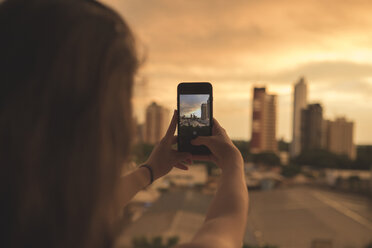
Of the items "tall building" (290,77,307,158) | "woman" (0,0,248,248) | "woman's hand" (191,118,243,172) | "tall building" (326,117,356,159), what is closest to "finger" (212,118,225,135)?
"woman's hand" (191,118,243,172)

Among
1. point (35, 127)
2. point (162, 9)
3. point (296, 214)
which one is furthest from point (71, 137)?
point (296, 214)

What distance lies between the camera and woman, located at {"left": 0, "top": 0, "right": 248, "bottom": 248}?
0.31m

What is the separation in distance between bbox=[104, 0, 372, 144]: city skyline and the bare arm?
0.17m

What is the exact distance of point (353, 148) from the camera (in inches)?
1073

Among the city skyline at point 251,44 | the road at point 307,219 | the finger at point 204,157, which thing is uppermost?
the city skyline at point 251,44

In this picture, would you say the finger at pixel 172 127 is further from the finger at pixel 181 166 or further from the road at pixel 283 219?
the road at pixel 283 219

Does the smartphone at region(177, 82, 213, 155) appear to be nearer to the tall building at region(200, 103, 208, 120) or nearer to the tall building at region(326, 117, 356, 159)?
the tall building at region(200, 103, 208, 120)

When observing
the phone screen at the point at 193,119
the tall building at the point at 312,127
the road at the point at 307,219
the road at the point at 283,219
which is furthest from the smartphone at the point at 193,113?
the tall building at the point at 312,127

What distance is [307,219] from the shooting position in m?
12.6

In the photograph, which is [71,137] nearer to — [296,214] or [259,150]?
[296,214]

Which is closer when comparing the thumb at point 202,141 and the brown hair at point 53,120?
the brown hair at point 53,120

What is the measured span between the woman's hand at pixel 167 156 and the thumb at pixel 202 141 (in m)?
0.06

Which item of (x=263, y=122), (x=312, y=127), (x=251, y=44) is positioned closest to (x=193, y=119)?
(x=251, y=44)

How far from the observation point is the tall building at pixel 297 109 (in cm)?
2488
